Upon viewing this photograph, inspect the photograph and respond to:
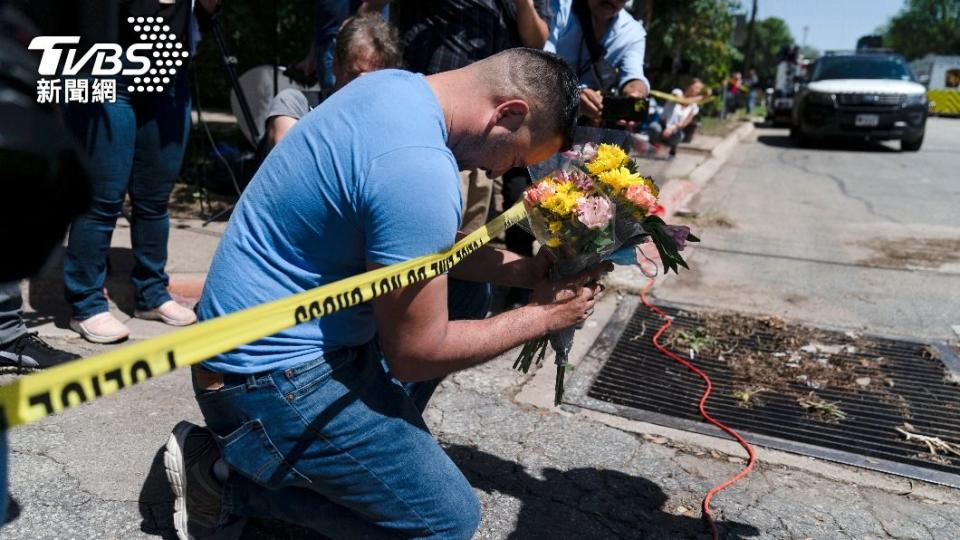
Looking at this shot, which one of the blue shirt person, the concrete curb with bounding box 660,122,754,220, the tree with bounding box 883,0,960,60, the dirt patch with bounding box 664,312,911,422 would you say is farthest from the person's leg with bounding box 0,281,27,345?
the tree with bounding box 883,0,960,60

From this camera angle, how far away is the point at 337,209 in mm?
1891

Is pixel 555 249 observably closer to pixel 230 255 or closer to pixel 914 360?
pixel 230 255

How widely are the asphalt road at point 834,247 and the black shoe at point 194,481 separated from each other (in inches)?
132

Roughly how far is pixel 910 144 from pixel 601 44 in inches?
482

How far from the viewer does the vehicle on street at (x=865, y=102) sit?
45.5 ft

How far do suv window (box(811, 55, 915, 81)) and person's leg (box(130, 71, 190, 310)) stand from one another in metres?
14.3

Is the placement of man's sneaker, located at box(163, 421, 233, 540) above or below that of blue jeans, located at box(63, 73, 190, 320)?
below

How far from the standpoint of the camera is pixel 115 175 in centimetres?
358

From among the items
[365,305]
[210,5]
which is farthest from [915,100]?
[365,305]

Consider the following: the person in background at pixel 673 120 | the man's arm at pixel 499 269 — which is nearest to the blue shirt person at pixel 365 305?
the man's arm at pixel 499 269

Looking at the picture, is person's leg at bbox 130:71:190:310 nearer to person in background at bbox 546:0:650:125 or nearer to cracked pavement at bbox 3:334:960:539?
cracked pavement at bbox 3:334:960:539

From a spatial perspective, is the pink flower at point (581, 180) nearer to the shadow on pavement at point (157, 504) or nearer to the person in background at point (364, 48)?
the person in background at point (364, 48)

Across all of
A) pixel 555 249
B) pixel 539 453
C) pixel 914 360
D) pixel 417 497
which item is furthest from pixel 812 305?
pixel 417 497

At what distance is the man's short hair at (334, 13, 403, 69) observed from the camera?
347 centimetres
